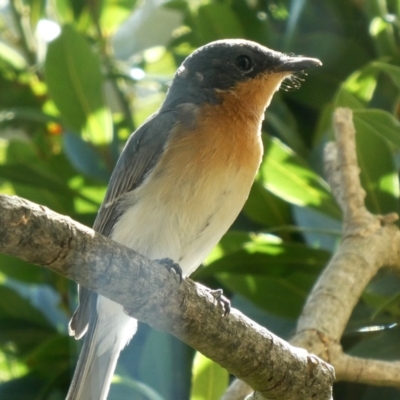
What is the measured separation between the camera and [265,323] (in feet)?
11.5

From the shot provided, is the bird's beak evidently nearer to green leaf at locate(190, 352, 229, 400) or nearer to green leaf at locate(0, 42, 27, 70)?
green leaf at locate(190, 352, 229, 400)

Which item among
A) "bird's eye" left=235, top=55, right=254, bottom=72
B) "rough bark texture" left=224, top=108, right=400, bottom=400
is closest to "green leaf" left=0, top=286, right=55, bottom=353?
"rough bark texture" left=224, top=108, right=400, bottom=400

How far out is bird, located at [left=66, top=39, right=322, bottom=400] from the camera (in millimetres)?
3152

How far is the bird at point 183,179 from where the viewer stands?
3152 millimetres

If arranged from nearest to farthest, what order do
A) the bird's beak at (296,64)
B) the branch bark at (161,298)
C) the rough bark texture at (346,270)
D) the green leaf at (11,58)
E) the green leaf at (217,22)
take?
the branch bark at (161,298)
the rough bark texture at (346,270)
the bird's beak at (296,64)
the green leaf at (217,22)
the green leaf at (11,58)

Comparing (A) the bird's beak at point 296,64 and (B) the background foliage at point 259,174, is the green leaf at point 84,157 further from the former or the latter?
(A) the bird's beak at point 296,64

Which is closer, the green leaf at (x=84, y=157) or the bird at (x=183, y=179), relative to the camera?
the bird at (x=183, y=179)

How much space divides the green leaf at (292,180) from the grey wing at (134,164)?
488 millimetres

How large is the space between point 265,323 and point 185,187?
2.66 ft

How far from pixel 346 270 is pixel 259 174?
0.79 m

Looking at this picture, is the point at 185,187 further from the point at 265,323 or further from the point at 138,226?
the point at 265,323

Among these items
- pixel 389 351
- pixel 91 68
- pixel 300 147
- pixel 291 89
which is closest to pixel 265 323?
pixel 389 351

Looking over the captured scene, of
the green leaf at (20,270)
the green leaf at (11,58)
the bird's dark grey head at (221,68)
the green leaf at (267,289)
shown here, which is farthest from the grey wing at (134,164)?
the green leaf at (11,58)

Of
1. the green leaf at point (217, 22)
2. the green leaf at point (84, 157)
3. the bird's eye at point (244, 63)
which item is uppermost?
the green leaf at point (217, 22)
